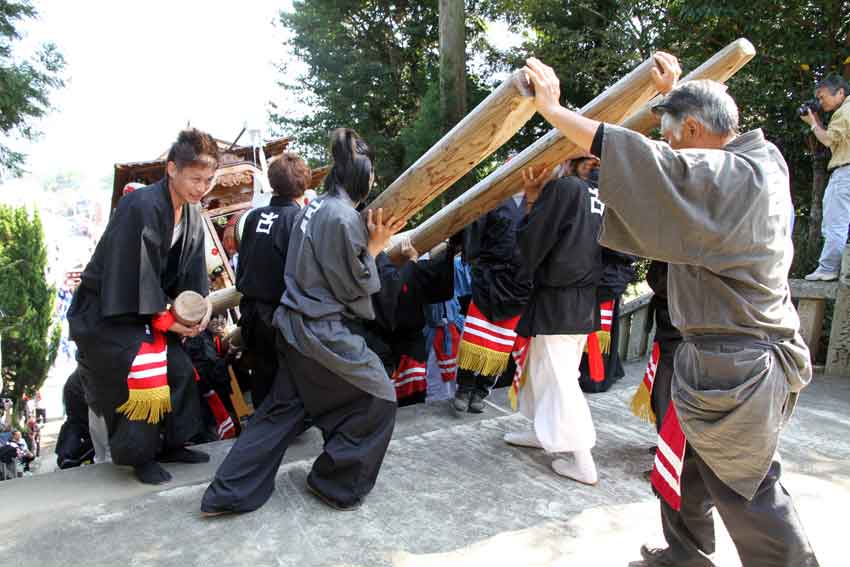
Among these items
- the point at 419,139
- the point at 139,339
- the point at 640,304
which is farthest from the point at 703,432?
the point at 419,139

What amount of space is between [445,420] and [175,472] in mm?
1697

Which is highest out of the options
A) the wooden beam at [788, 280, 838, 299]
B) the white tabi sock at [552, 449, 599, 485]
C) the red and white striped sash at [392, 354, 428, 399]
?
the wooden beam at [788, 280, 838, 299]

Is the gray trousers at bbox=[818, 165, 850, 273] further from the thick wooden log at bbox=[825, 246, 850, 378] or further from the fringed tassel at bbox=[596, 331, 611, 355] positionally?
the fringed tassel at bbox=[596, 331, 611, 355]

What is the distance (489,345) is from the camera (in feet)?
13.0

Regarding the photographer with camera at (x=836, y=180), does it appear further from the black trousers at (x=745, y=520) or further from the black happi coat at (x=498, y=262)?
the black trousers at (x=745, y=520)

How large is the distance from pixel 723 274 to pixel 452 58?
8.87 m

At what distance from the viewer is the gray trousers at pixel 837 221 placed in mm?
5254

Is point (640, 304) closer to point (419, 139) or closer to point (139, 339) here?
point (139, 339)

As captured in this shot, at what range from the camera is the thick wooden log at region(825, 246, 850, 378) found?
16.8 ft

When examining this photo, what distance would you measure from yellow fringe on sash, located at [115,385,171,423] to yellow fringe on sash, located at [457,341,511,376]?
6.00ft

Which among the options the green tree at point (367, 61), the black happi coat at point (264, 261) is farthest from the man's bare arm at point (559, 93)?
the green tree at point (367, 61)

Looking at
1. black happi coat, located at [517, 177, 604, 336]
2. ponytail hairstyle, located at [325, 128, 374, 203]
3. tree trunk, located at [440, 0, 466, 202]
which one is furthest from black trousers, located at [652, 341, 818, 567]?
tree trunk, located at [440, 0, 466, 202]

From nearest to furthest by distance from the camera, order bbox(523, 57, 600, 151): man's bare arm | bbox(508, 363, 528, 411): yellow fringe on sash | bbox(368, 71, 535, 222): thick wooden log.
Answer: bbox(523, 57, 600, 151): man's bare arm → bbox(368, 71, 535, 222): thick wooden log → bbox(508, 363, 528, 411): yellow fringe on sash

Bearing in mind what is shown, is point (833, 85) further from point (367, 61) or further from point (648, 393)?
point (367, 61)
